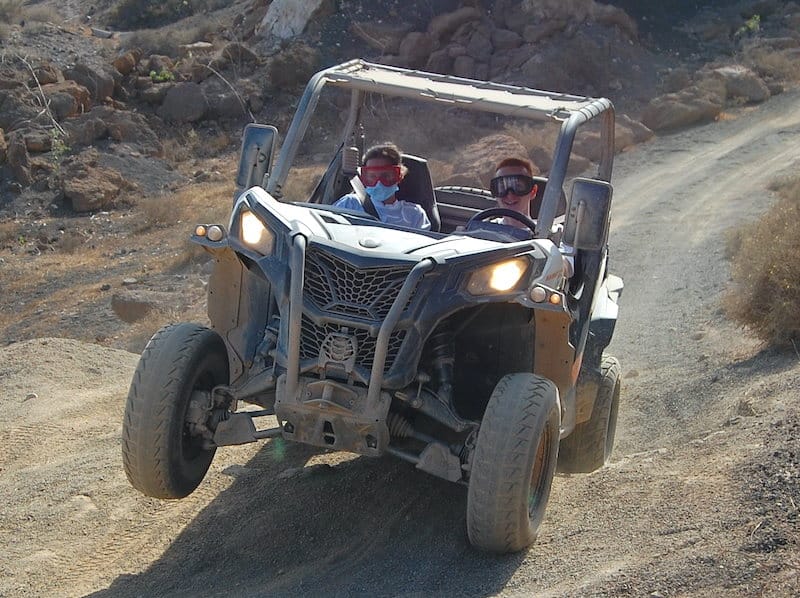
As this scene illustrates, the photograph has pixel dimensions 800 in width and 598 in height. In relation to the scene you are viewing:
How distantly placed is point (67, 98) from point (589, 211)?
1704 cm

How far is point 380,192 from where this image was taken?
6.38 m

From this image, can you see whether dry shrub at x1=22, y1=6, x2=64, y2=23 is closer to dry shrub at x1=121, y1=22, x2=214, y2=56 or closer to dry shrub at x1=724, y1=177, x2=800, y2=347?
dry shrub at x1=121, y1=22, x2=214, y2=56

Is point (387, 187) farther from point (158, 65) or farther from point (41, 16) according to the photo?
point (41, 16)

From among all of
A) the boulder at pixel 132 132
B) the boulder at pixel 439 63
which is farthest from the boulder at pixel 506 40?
the boulder at pixel 132 132

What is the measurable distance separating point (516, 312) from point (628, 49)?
19.8m

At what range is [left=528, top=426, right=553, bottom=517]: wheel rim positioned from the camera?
499 cm

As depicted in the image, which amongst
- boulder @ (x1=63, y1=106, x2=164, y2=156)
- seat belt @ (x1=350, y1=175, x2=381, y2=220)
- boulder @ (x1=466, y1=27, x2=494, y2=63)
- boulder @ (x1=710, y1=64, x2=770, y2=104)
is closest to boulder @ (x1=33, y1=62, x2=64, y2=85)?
boulder @ (x1=63, y1=106, x2=164, y2=156)

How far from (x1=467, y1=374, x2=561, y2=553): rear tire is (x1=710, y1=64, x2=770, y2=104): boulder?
1917 centimetres

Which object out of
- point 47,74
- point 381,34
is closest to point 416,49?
point 381,34

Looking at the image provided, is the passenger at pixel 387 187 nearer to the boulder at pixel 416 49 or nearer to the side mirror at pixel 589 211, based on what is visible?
the side mirror at pixel 589 211

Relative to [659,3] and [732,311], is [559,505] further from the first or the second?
[659,3]

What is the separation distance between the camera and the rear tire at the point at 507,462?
4648mm

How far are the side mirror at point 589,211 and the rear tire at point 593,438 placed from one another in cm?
137

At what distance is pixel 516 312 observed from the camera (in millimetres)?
5434
